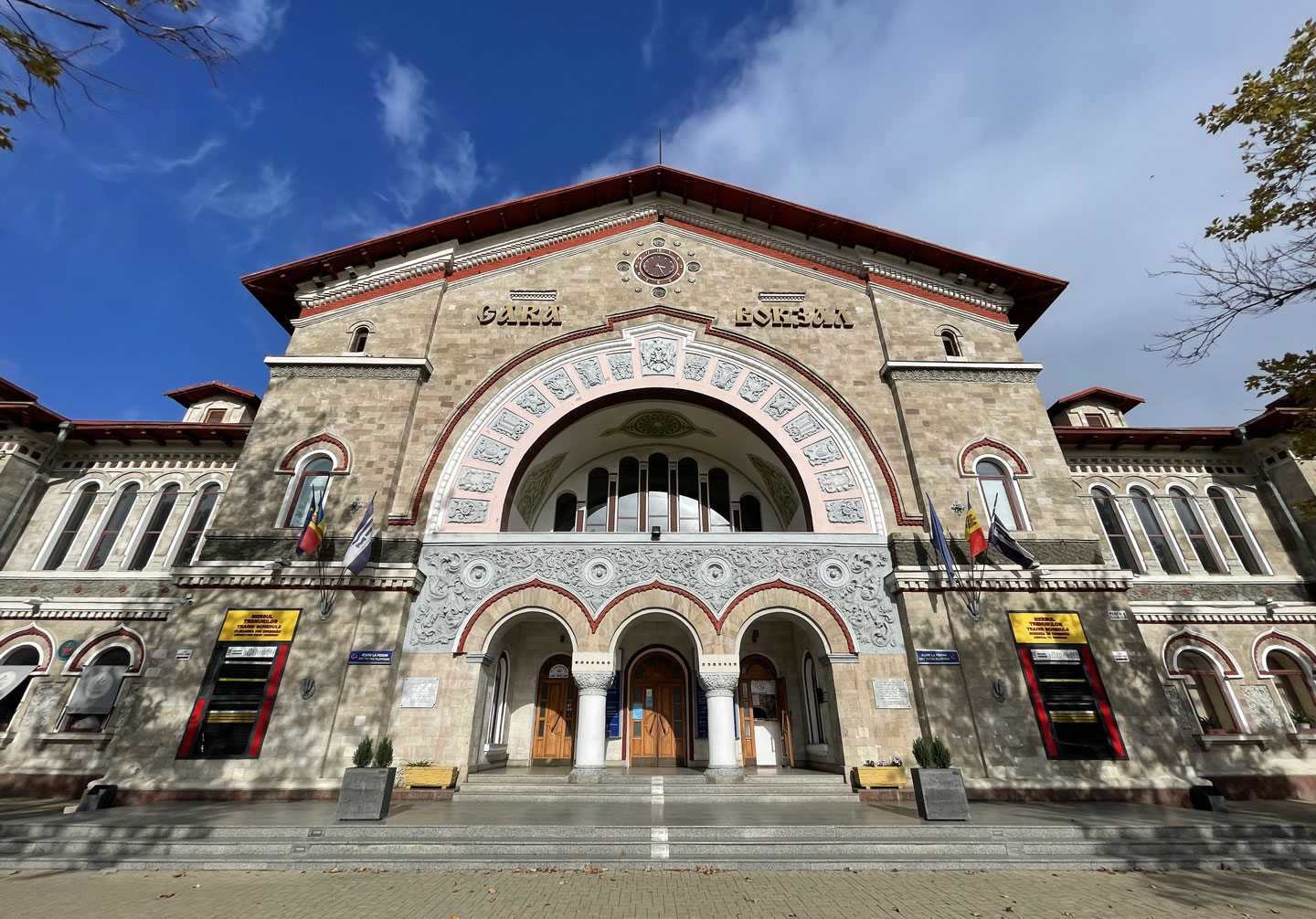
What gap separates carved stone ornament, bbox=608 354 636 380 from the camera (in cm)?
1584

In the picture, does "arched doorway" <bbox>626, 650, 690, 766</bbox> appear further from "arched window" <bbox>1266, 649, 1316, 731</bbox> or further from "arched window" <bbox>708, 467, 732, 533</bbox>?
"arched window" <bbox>1266, 649, 1316, 731</bbox>

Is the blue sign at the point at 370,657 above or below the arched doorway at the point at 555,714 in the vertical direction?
above

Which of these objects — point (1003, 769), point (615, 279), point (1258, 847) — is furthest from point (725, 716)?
point (615, 279)

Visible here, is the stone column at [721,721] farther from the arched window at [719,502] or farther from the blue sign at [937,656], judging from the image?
the arched window at [719,502]

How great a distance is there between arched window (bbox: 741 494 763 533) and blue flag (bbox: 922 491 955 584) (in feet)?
18.3

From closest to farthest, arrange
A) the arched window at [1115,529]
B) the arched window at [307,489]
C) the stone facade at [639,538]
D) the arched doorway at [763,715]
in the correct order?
the stone facade at [639,538] → the arched window at [307,489] → the arched doorway at [763,715] → the arched window at [1115,529]

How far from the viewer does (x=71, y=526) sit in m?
16.5

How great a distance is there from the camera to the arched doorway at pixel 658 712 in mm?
15609

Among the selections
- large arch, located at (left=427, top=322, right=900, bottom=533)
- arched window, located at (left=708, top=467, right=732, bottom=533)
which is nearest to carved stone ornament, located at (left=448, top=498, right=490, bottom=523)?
large arch, located at (left=427, top=322, right=900, bottom=533)

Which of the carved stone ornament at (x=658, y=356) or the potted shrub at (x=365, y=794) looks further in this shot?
Result: the carved stone ornament at (x=658, y=356)

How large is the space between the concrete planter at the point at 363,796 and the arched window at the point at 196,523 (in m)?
10.8

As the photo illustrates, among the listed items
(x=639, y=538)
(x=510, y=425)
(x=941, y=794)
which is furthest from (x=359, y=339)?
(x=941, y=794)

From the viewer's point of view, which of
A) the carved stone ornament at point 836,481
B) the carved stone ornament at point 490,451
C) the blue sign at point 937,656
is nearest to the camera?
the blue sign at point 937,656

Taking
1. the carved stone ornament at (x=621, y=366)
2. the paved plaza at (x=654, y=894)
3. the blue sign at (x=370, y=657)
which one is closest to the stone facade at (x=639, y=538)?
the blue sign at (x=370, y=657)
